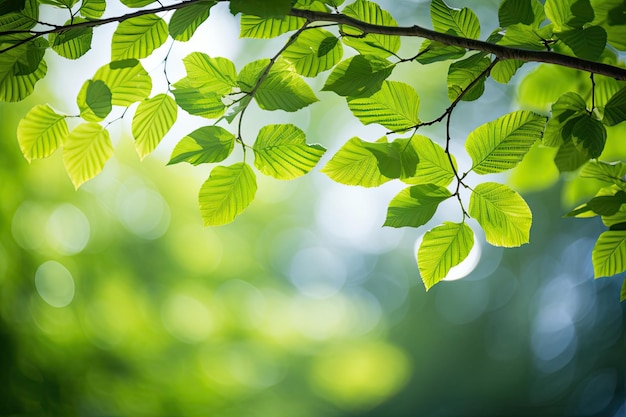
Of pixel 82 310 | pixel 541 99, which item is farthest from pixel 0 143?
pixel 541 99

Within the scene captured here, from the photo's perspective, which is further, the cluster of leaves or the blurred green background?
the blurred green background

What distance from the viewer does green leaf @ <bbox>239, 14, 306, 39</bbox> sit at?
315 millimetres

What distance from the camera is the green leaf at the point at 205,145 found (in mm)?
333

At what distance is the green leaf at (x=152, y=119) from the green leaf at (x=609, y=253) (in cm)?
34

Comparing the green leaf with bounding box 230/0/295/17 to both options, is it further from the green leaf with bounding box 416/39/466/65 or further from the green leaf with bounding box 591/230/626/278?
the green leaf with bounding box 591/230/626/278

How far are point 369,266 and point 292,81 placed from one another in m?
4.24

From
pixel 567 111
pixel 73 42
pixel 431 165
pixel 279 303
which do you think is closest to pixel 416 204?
pixel 431 165

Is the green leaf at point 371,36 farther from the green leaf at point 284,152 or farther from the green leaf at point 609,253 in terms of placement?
the green leaf at point 609,253

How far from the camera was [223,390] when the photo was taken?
423 cm

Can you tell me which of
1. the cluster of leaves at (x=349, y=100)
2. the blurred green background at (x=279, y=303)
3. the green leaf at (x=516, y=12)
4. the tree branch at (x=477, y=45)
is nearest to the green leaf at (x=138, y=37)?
the cluster of leaves at (x=349, y=100)

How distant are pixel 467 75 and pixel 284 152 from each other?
0.44 feet

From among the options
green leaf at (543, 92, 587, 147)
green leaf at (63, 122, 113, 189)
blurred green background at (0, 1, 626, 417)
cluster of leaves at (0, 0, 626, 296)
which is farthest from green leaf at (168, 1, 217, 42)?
blurred green background at (0, 1, 626, 417)

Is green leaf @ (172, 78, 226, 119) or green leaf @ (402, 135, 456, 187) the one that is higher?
green leaf @ (172, 78, 226, 119)

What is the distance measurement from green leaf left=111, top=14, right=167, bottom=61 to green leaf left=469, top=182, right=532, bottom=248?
23 cm
